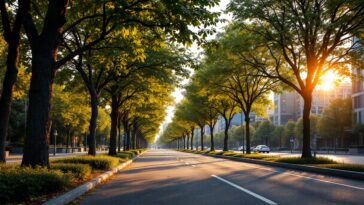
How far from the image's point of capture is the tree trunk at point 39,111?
448 inches

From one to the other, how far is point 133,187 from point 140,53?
18.7 ft

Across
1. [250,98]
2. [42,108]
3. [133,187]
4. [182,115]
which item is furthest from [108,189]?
[182,115]

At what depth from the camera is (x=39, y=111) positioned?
1142cm

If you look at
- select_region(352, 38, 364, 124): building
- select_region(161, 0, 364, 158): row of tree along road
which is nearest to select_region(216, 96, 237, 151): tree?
select_region(161, 0, 364, 158): row of tree along road

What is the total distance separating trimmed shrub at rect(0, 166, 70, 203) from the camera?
24.3 ft

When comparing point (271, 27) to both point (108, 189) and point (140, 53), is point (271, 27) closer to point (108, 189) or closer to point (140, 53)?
point (140, 53)

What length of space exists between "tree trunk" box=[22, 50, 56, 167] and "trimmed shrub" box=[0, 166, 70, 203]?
205cm

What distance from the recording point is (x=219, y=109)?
2144 inches

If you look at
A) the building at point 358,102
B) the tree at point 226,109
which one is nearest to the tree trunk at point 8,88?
the tree at point 226,109

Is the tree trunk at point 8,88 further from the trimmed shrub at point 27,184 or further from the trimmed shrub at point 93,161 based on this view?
the trimmed shrub at point 27,184

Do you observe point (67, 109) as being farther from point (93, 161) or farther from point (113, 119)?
point (93, 161)

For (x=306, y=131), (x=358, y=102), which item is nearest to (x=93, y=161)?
(x=306, y=131)

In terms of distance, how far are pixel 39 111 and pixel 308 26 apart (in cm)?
1659

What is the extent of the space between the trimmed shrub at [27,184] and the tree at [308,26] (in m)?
16.6
